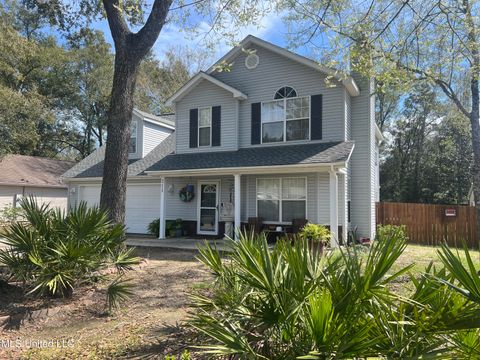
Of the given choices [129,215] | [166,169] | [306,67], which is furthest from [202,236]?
[306,67]

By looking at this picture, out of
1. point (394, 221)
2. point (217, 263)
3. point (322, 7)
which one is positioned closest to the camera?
point (217, 263)

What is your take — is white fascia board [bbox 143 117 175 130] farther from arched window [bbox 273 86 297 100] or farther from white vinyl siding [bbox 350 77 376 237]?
white vinyl siding [bbox 350 77 376 237]

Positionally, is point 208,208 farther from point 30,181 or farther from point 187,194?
point 30,181

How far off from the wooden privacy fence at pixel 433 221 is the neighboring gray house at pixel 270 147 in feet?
8.38

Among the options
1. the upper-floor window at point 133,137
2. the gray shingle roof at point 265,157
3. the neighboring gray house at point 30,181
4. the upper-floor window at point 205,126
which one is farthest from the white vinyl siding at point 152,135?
the neighboring gray house at point 30,181

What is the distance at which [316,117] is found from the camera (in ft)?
43.1

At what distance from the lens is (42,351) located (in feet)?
14.7

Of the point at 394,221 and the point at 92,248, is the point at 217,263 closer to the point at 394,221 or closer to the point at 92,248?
the point at 92,248

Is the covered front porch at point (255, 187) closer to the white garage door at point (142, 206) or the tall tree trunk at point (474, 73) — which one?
the white garage door at point (142, 206)

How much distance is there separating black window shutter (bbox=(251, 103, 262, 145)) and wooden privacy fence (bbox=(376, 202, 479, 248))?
255 inches

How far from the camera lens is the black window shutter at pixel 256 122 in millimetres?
14141

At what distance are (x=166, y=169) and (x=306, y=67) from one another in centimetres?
631

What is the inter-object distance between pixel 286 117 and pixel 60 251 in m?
9.85

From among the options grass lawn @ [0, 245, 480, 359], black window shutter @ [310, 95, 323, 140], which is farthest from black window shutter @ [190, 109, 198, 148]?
grass lawn @ [0, 245, 480, 359]
